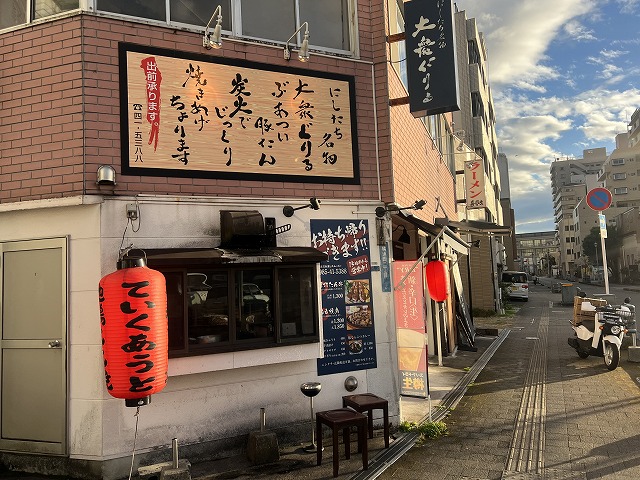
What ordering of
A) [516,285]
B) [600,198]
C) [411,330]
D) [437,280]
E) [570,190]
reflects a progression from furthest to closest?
[570,190] < [516,285] < [600,198] < [437,280] < [411,330]

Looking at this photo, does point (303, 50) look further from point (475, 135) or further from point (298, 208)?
point (475, 135)

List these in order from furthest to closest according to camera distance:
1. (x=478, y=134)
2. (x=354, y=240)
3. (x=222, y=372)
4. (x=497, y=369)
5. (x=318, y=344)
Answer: (x=478, y=134), (x=497, y=369), (x=354, y=240), (x=318, y=344), (x=222, y=372)

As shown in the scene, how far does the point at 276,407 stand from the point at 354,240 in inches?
121

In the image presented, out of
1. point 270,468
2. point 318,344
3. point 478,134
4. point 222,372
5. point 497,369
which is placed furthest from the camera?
point 478,134

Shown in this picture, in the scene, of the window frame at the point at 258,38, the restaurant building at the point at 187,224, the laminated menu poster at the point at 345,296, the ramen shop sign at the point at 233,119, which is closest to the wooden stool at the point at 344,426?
the restaurant building at the point at 187,224

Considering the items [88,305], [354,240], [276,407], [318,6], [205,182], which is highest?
[318,6]

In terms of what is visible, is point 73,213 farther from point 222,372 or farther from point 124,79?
point 222,372

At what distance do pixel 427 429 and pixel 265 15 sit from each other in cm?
765

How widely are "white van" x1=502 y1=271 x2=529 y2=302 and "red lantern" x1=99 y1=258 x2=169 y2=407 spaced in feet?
127

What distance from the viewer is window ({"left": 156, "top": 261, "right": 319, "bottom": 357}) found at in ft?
21.8

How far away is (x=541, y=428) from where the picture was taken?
7.88 meters

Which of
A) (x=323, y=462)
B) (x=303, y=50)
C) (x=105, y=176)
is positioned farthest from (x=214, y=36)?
(x=323, y=462)

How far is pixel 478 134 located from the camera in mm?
35188

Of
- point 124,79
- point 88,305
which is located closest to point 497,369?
point 88,305
